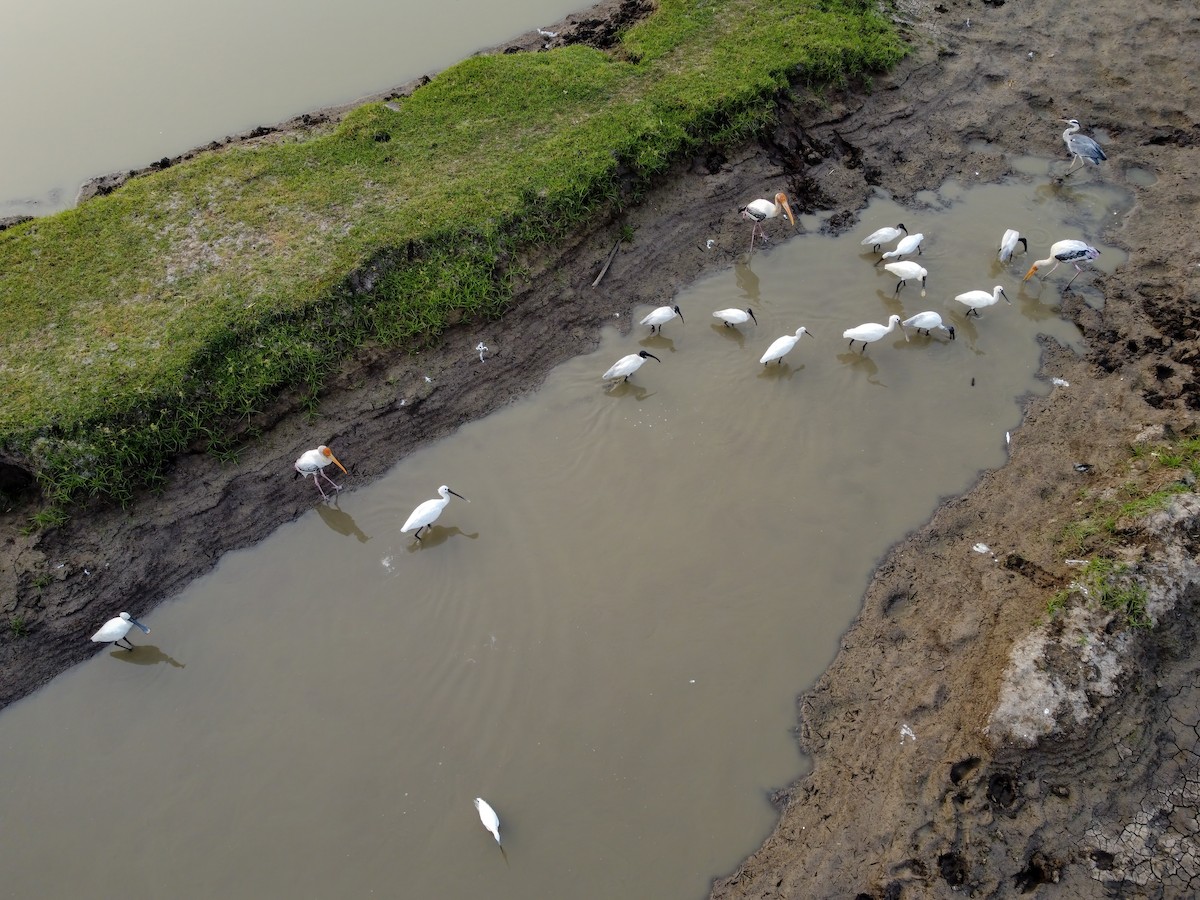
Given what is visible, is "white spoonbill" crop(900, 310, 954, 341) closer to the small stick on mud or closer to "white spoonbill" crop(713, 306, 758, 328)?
"white spoonbill" crop(713, 306, 758, 328)

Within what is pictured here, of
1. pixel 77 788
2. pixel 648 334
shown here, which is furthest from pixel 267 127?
pixel 77 788

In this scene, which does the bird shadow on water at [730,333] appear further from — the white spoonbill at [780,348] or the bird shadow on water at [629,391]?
the bird shadow on water at [629,391]

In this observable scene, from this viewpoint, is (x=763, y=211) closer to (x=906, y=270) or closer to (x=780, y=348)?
(x=906, y=270)

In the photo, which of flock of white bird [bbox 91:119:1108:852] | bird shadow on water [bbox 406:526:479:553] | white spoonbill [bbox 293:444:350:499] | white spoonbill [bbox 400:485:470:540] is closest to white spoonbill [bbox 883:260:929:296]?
flock of white bird [bbox 91:119:1108:852]

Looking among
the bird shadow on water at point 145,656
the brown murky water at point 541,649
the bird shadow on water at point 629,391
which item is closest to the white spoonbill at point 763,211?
the brown murky water at point 541,649

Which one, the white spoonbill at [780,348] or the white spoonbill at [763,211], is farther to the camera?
the white spoonbill at [763,211]

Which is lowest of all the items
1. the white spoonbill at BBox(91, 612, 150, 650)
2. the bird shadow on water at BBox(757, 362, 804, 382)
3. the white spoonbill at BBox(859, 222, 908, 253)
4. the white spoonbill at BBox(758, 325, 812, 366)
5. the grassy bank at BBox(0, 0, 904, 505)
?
the bird shadow on water at BBox(757, 362, 804, 382)

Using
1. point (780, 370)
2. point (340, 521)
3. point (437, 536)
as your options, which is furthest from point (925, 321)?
point (340, 521)

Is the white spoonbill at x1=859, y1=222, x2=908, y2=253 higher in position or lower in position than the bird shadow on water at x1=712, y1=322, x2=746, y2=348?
higher
